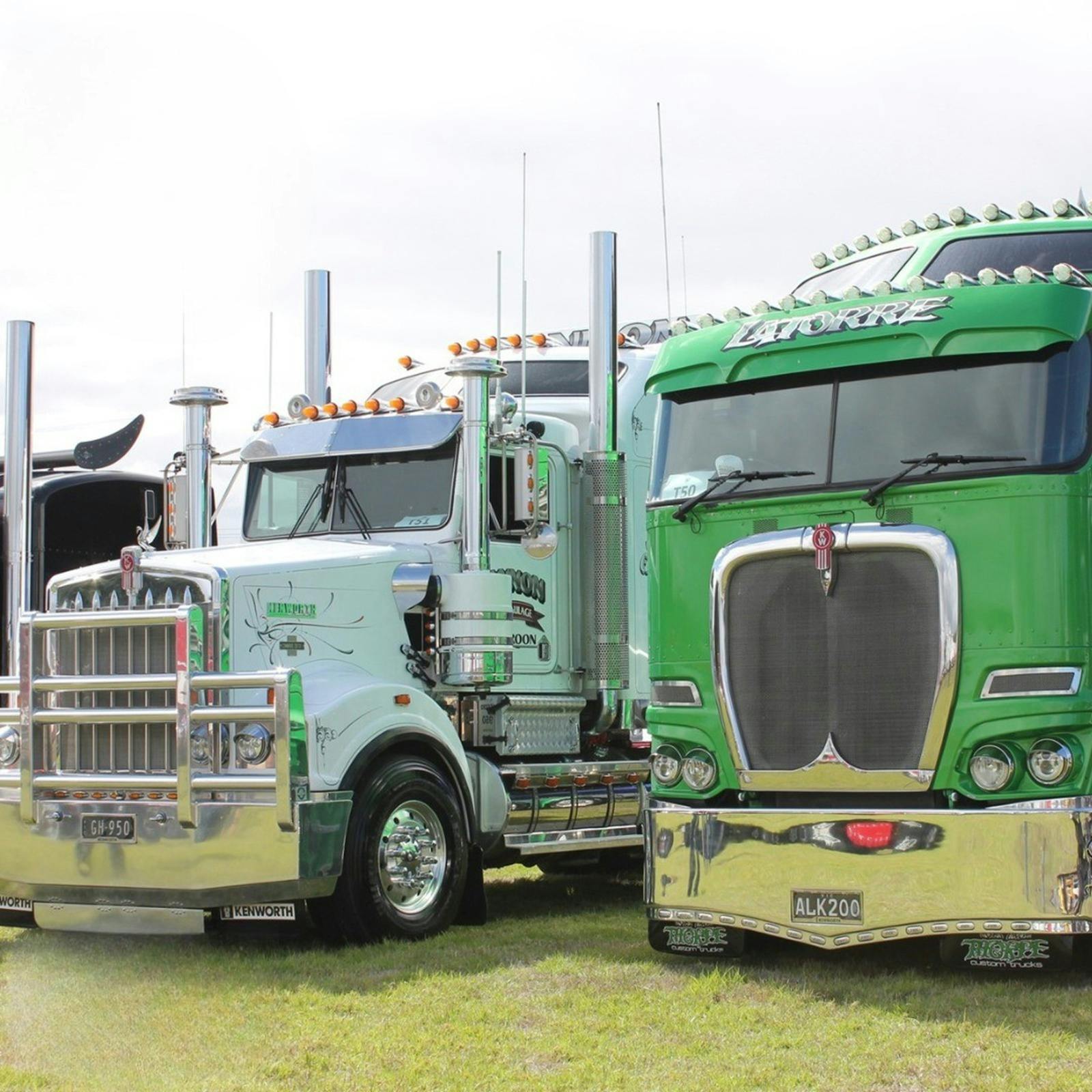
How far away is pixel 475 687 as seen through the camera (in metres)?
10.8

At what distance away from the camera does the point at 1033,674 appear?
7.54 metres

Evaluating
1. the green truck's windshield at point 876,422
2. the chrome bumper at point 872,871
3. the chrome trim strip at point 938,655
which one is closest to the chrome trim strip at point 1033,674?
the chrome trim strip at point 938,655

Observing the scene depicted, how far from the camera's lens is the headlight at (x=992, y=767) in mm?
7570

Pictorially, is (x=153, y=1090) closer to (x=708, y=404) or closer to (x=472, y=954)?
(x=472, y=954)

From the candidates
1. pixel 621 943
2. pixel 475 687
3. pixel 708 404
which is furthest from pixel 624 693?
pixel 708 404

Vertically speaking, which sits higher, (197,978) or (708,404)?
(708,404)

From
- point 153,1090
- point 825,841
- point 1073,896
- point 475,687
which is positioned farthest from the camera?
point 475,687

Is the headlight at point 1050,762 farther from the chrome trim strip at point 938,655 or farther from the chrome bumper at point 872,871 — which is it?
the chrome trim strip at point 938,655

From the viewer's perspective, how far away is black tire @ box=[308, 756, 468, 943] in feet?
30.5

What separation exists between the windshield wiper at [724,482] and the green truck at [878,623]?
1 cm

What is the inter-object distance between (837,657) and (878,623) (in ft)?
0.87

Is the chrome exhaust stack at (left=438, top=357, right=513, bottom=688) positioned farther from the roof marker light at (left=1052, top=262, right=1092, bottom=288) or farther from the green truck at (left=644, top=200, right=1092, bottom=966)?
the roof marker light at (left=1052, top=262, right=1092, bottom=288)

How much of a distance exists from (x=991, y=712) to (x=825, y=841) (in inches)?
37.7

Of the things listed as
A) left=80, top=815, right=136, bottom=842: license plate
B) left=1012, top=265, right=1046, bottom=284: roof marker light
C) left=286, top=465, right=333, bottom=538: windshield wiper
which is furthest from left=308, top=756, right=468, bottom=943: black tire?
left=1012, top=265, right=1046, bottom=284: roof marker light
